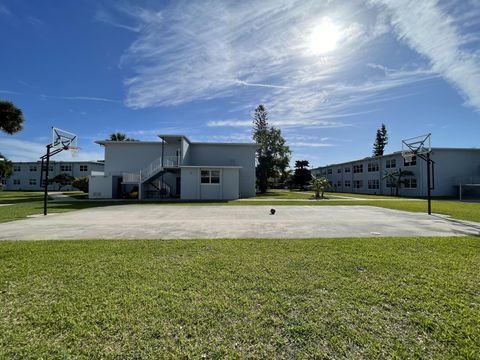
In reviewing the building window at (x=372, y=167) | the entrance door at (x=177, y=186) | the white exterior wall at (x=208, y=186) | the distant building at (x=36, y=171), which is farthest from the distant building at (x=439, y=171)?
the distant building at (x=36, y=171)

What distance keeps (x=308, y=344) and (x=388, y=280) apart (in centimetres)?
243

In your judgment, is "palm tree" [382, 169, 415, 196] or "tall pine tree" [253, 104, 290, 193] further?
"tall pine tree" [253, 104, 290, 193]

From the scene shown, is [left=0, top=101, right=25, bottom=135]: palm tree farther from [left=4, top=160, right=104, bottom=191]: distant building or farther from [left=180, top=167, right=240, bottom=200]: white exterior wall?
[left=4, top=160, right=104, bottom=191]: distant building

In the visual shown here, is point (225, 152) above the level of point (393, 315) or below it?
above

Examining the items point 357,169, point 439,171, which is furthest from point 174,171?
point 357,169

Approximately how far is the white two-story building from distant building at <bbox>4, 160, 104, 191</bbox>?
948 inches

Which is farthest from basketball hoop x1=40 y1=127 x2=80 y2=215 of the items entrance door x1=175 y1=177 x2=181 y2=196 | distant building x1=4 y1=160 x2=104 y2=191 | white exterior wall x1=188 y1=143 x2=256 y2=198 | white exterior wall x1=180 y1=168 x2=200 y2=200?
distant building x1=4 y1=160 x2=104 y2=191

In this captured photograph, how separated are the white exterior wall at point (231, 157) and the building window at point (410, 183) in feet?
75.7

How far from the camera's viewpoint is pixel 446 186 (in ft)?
101

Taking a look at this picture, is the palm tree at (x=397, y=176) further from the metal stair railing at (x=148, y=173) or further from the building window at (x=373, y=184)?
the metal stair railing at (x=148, y=173)

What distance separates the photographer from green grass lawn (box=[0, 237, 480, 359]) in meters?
2.40

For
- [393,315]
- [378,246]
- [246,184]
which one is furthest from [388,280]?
[246,184]

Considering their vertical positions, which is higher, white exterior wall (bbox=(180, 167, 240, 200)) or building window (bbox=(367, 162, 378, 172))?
building window (bbox=(367, 162, 378, 172))

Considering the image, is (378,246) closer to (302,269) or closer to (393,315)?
(302,269)
